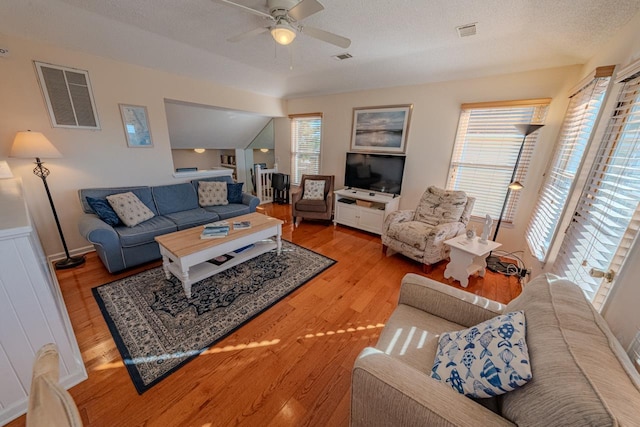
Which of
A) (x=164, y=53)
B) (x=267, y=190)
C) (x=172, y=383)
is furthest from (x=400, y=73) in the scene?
(x=172, y=383)

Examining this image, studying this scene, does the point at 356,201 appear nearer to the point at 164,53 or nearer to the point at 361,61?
the point at 361,61

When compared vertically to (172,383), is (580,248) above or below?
above

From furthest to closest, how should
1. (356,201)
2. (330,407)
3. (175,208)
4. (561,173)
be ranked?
(356,201) < (175,208) < (561,173) < (330,407)

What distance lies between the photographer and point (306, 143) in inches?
189

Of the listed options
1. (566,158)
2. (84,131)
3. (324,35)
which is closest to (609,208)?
(566,158)

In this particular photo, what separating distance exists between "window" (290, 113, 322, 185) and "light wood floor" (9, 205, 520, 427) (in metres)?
2.90

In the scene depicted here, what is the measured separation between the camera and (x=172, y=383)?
4.62 ft

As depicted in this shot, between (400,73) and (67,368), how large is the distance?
4215mm

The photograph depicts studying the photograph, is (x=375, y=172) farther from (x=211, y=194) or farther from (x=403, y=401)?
(x=403, y=401)

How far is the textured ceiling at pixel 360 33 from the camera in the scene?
5.86 feet

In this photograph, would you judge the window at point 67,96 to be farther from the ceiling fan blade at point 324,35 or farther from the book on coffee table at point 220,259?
the ceiling fan blade at point 324,35

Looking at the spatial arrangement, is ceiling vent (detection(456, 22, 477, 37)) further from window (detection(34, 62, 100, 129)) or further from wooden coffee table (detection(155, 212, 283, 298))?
window (detection(34, 62, 100, 129))

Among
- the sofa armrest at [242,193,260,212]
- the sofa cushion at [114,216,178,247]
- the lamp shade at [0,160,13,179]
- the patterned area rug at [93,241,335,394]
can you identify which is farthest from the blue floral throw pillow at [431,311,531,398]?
the lamp shade at [0,160,13,179]

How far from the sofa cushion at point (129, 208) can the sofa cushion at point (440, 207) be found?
3.48 m
